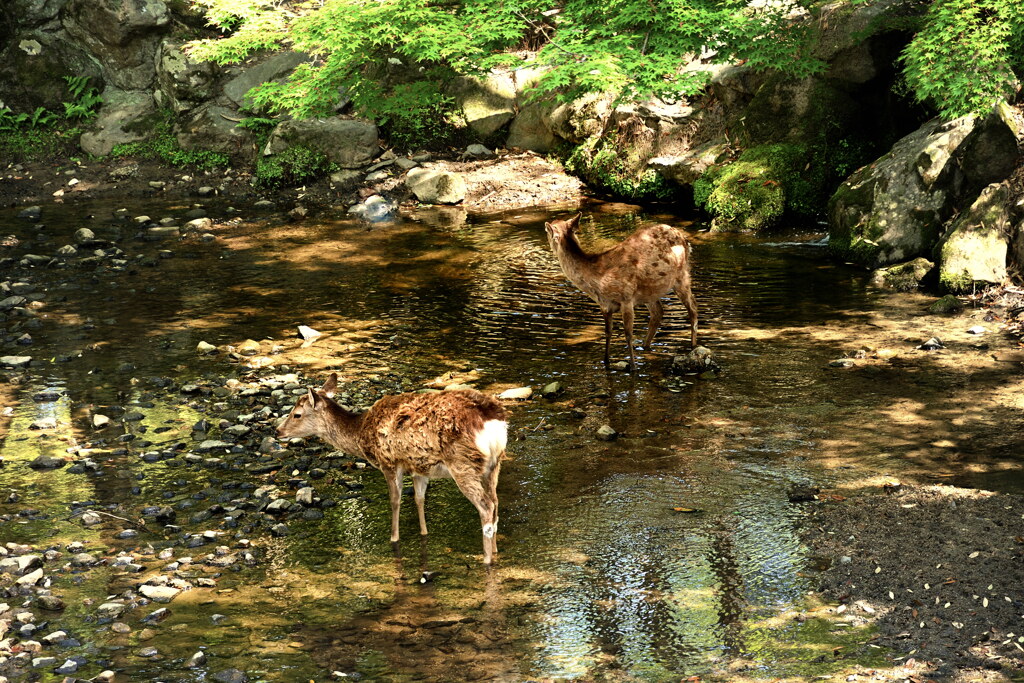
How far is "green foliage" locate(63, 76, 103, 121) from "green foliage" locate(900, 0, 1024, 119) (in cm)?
2085

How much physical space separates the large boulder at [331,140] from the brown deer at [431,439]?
15922 mm

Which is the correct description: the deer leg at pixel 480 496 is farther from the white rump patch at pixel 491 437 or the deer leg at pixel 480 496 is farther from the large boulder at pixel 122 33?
the large boulder at pixel 122 33

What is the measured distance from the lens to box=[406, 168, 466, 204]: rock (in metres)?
21.7

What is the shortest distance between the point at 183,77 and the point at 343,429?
19.5m

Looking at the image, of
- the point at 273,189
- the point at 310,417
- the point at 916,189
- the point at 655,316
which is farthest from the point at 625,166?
the point at 310,417

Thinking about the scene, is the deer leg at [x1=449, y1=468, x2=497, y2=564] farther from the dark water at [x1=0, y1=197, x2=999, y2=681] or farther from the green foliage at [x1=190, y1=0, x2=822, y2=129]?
the green foliage at [x1=190, y1=0, x2=822, y2=129]

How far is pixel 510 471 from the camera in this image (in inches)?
362

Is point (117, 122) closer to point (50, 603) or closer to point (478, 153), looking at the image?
point (478, 153)

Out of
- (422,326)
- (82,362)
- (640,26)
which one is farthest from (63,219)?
(640,26)

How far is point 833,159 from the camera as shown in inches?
713

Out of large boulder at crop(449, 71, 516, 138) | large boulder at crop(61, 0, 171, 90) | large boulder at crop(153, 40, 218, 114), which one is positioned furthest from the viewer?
large boulder at crop(61, 0, 171, 90)

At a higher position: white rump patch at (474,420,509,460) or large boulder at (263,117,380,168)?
large boulder at (263,117,380,168)

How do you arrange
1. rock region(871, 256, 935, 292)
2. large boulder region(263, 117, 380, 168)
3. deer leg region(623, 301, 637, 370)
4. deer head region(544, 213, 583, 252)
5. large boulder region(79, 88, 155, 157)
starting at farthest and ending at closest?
large boulder region(79, 88, 155, 157)
large boulder region(263, 117, 380, 168)
rock region(871, 256, 935, 292)
deer head region(544, 213, 583, 252)
deer leg region(623, 301, 637, 370)

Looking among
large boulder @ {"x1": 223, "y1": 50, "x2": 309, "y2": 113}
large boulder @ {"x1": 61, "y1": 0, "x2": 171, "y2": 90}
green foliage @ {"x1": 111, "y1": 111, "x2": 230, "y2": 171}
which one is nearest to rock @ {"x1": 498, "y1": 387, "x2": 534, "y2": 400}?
green foliage @ {"x1": 111, "y1": 111, "x2": 230, "y2": 171}
